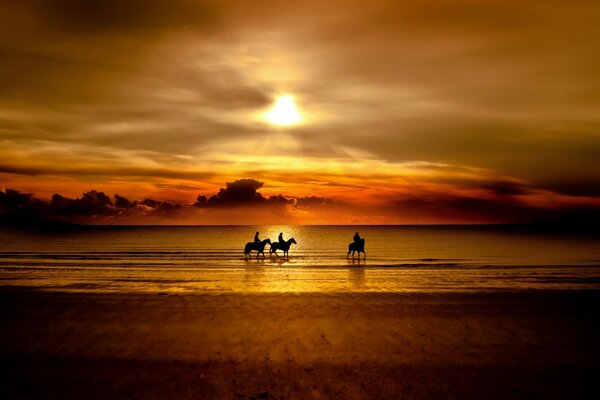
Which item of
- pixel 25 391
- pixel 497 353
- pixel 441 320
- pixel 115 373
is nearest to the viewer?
pixel 25 391

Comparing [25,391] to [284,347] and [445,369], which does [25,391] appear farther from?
[445,369]

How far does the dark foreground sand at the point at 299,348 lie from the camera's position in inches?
343

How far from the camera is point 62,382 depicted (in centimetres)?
900

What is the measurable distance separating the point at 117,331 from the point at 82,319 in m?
2.29

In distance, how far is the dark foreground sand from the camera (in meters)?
8.72

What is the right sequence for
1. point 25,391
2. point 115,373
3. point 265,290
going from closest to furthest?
point 25,391 < point 115,373 < point 265,290

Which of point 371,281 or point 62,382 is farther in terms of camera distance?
point 371,281

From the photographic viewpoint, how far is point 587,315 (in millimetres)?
15266

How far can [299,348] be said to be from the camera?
36.7 feet

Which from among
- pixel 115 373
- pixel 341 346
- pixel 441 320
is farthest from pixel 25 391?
pixel 441 320

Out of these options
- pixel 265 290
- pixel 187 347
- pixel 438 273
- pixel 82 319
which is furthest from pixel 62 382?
pixel 438 273

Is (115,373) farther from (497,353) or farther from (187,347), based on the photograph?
(497,353)

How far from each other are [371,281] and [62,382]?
18113 millimetres

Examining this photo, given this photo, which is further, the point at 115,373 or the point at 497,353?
the point at 497,353
